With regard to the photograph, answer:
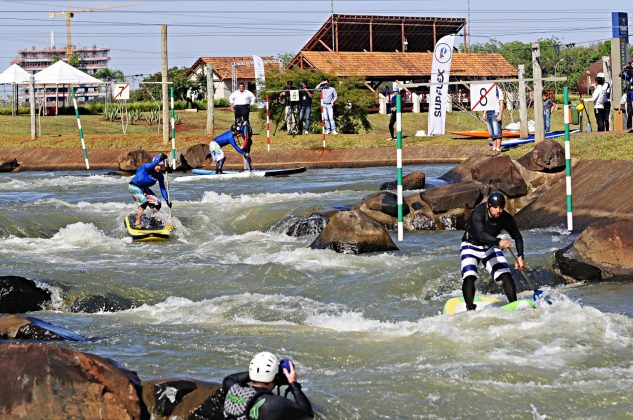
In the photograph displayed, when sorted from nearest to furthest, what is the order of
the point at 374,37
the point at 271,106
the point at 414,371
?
the point at 414,371, the point at 271,106, the point at 374,37

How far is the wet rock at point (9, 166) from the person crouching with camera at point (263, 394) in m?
25.5

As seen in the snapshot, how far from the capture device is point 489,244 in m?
12.3

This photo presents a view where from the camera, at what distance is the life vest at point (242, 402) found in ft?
26.3

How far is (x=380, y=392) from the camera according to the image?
9.48 m

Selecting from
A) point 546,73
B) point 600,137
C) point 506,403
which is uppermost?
point 546,73

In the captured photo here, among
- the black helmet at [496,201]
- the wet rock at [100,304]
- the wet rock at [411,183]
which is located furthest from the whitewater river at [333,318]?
the wet rock at [411,183]

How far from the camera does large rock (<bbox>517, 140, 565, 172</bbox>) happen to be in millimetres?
20781

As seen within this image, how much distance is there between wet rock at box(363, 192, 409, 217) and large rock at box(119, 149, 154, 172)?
1166cm

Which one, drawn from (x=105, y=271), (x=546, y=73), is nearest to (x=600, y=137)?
(x=105, y=271)

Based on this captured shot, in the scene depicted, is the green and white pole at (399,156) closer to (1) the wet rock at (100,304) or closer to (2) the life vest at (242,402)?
(1) the wet rock at (100,304)

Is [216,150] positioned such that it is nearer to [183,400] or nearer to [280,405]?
[183,400]

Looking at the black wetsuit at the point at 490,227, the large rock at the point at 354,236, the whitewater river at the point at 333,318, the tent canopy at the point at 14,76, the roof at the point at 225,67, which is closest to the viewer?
the whitewater river at the point at 333,318

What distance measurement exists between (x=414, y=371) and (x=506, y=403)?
113 centimetres

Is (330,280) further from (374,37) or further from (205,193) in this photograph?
(374,37)
